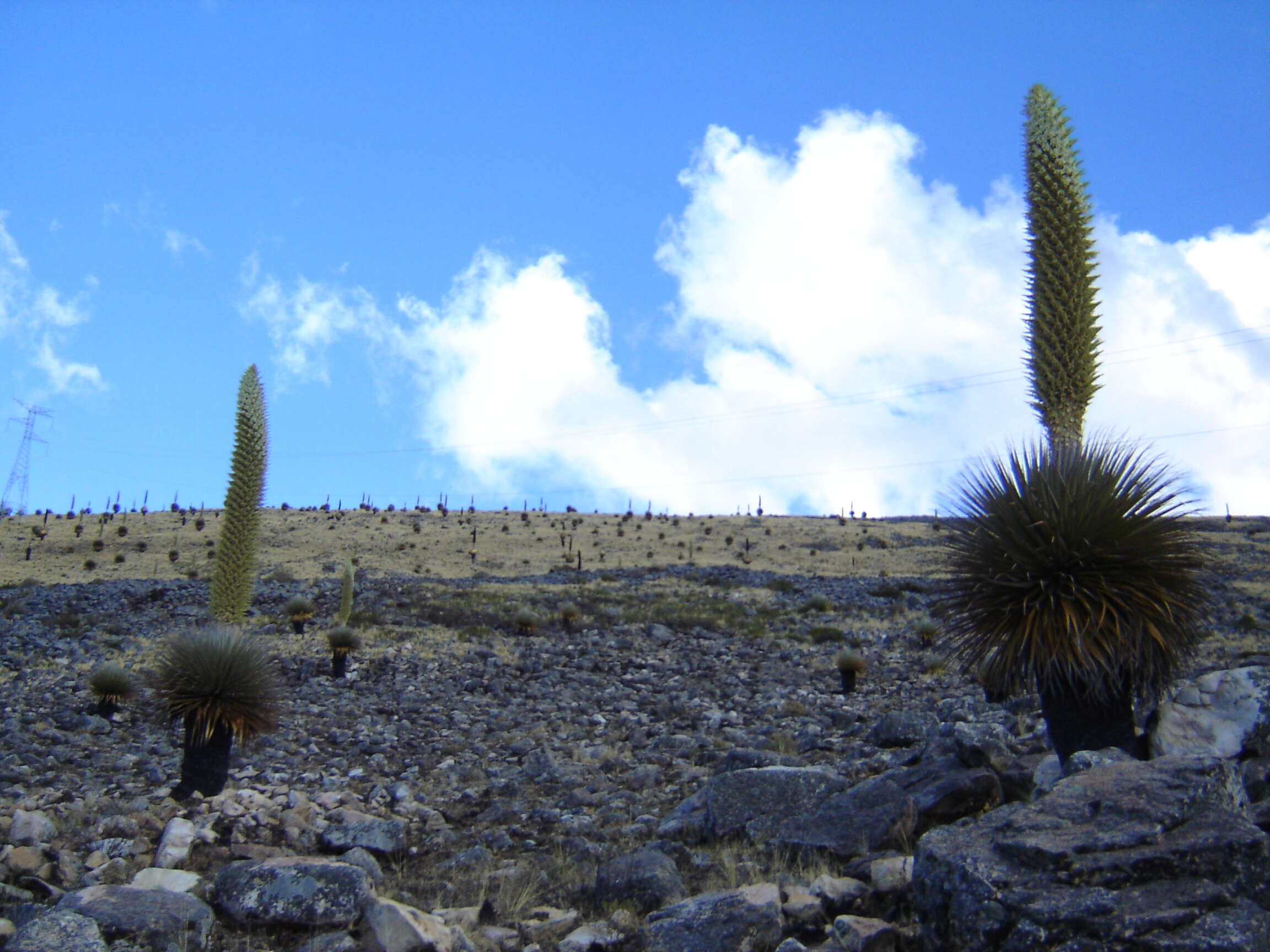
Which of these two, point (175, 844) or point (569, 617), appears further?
point (569, 617)

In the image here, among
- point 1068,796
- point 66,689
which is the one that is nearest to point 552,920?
point 1068,796

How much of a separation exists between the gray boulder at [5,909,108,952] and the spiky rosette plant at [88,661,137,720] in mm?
11783

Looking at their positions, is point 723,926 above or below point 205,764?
above

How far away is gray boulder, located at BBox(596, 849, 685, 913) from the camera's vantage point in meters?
6.69

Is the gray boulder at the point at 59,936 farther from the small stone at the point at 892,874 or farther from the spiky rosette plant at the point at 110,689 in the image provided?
the spiky rosette plant at the point at 110,689

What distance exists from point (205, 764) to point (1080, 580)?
9.81 metres

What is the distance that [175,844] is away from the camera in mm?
9039

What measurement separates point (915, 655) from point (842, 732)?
32.7 feet

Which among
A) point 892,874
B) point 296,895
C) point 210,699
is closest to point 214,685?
point 210,699

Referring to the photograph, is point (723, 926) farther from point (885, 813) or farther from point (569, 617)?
point (569, 617)

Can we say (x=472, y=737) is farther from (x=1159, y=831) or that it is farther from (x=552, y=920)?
(x=1159, y=831)

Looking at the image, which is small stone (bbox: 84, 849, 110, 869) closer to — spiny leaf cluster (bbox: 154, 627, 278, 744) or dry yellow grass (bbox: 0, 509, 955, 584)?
spiny leaf cluster (bbox: 154, 627, 278, 744)

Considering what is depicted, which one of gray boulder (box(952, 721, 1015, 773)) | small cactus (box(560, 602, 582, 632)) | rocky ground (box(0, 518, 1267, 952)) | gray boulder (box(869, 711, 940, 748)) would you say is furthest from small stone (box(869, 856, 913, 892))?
small cactus (box(560, 602, 582, 632))

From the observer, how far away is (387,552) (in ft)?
181
